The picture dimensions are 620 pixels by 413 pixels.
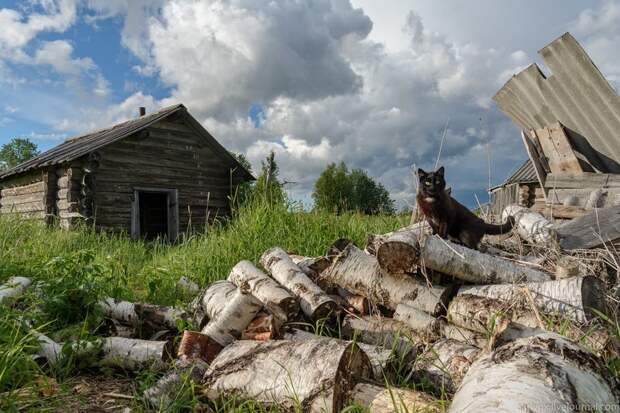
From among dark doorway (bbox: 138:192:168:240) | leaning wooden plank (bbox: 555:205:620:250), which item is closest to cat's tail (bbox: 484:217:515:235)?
leaning wooden plank (bbox: 555:205:620:250)

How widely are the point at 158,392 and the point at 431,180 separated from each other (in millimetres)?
3246

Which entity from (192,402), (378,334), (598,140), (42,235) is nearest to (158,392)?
(192,402)

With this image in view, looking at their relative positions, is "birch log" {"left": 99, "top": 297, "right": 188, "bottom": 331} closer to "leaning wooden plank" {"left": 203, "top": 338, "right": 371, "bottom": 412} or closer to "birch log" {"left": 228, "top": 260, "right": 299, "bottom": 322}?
"birch log" {"left": 228, "top": 260, "right": 299, "bottom": 322}

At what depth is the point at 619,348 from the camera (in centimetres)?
319

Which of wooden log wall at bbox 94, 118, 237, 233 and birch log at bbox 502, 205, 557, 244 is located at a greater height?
wooden log wall at bbox 94, 118, 237, 233

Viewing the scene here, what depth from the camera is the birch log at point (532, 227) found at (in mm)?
4933

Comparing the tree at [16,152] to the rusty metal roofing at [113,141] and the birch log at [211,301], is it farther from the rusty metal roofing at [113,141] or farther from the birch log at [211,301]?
the birch log at [211,301]

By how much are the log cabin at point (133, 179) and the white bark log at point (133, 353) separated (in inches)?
395

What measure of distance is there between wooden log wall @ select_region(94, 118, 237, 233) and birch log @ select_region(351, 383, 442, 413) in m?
12.5

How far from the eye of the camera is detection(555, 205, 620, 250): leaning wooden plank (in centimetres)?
473

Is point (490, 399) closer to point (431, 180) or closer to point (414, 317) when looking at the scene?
point (414, 317)

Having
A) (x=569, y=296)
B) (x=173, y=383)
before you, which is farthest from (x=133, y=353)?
(x=569, y=296)

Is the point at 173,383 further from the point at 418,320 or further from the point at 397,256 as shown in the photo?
the point at 397,256

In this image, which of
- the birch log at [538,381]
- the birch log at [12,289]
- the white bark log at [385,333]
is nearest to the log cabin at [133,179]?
the birch log at [12,289]
